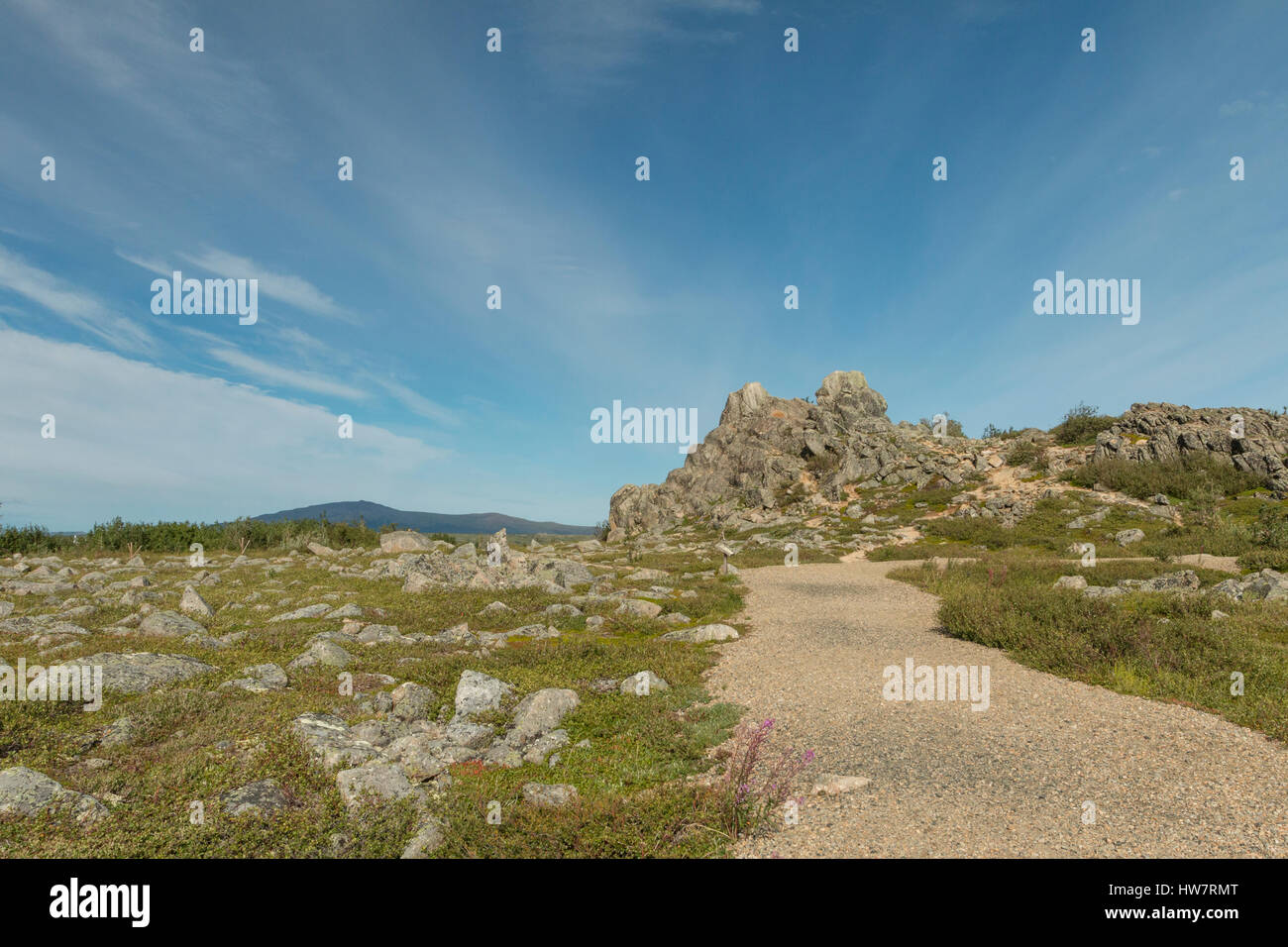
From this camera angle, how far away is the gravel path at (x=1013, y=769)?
6.29 m

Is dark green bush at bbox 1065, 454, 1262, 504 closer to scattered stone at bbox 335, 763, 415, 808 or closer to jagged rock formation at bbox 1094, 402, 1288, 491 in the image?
jagged rock formation at bbox 1094, 402, 1288, 491

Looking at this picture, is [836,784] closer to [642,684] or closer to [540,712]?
[642,684]

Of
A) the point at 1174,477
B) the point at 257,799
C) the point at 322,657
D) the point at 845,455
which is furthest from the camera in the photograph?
the point at 845,455

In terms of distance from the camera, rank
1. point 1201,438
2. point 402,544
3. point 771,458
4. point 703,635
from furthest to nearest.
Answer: point 771,458 → point 1201,438 → point 402,544 → point 703,635

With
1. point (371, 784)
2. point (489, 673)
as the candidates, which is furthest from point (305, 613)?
point (371, 784)

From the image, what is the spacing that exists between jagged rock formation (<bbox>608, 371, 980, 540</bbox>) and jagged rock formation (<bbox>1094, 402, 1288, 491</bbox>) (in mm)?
11720

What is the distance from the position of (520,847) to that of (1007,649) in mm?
13501

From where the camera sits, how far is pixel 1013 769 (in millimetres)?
8062

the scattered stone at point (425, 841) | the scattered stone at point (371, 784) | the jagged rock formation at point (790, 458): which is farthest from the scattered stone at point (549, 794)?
the jagged rock formation at point (790, 458)

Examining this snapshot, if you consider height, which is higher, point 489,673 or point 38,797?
point 38,797

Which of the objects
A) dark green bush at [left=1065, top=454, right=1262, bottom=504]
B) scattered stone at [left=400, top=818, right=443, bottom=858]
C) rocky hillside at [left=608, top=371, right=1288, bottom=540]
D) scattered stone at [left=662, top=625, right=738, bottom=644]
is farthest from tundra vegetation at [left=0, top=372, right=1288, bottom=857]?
rocky hillside at [left=608, top=371, right=1288, bottom=540]

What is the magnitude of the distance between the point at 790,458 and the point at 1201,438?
3428 cm
